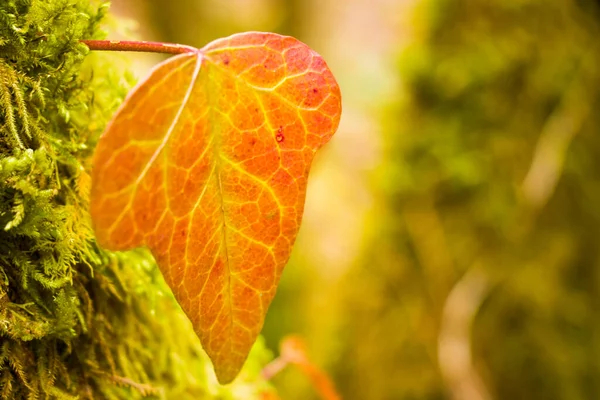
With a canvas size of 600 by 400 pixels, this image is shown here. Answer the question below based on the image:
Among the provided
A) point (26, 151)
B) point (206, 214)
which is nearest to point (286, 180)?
point (206, 214)

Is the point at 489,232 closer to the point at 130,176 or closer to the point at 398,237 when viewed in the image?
the point at 398,237

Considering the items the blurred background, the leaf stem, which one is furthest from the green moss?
the blurred background

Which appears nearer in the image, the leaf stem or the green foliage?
the leaf stem

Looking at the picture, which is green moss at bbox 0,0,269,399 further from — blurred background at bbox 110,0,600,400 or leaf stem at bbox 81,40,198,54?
blurred background at bbox 110,0,600,400

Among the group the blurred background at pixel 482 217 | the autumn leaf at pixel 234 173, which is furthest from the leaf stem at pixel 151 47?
the blurred background at pixel 482 217

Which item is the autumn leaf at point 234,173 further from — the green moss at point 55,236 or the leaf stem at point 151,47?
the green moss at point 55,236

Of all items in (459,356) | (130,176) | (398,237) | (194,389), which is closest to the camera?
(130,176)

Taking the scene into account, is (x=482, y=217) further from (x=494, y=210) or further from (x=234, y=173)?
(x=234, y=173)
